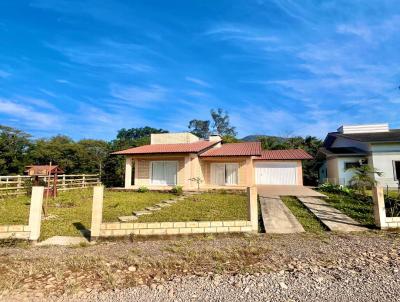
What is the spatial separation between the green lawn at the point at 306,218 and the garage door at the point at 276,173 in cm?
1271

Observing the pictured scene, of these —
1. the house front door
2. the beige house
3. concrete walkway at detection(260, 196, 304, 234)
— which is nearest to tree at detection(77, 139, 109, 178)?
the beige house

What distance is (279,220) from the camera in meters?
8.01

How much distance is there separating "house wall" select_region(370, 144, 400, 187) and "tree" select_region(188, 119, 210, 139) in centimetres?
4454

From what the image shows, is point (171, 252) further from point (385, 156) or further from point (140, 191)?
point (385, 156)

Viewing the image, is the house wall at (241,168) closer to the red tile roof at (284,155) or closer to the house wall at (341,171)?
the red tile roof at (284,155)

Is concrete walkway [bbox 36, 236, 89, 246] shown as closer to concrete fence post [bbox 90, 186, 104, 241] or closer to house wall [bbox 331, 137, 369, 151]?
concrete fence post [bbox 90, 186, 104, 241]

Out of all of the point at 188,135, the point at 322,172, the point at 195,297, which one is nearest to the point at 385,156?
the point at 322,172

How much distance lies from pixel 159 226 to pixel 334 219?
5551 millimetres

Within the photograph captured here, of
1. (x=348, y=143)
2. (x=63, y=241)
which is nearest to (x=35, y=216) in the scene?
(x=63, y=241)

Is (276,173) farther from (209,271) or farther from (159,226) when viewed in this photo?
(209,271)

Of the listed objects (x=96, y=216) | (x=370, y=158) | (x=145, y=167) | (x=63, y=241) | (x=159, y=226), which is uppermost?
(x=370, y=158)

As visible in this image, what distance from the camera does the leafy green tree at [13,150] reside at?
36.3m

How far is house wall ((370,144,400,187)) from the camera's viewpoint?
1906 centimetres

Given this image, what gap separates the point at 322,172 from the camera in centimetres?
2719
